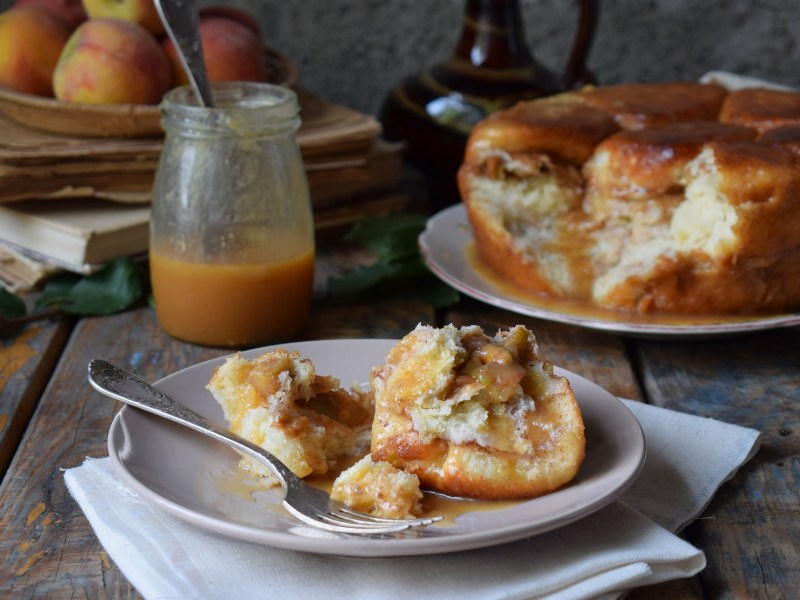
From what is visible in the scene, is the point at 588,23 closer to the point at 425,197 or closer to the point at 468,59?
the point at 468,59

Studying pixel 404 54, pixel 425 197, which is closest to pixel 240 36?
pixel 425 197

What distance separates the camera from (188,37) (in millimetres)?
1741

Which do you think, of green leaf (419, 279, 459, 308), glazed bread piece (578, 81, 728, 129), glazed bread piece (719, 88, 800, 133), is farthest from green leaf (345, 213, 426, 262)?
glazed bread piece (719, 88, 800, 133)

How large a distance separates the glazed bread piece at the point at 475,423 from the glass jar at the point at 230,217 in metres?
0.64

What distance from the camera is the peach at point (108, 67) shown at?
2.15 meters

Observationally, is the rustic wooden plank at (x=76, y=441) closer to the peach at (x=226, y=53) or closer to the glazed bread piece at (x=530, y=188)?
the glazed bread piece at (x=530, y=188)

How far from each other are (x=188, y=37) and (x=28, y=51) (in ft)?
2.23

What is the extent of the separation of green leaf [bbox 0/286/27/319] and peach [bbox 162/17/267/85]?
604 millimetres

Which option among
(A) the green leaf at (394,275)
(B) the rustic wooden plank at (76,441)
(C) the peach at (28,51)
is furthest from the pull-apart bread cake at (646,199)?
(C) the peach at (28,51)

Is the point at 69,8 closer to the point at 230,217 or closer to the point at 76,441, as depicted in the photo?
the point at 230,217

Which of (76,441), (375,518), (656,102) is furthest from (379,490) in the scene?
(656,102)

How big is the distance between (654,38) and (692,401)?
1699 millimetres

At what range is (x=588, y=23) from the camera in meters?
2.59

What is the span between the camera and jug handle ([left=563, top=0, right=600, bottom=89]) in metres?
2.59
